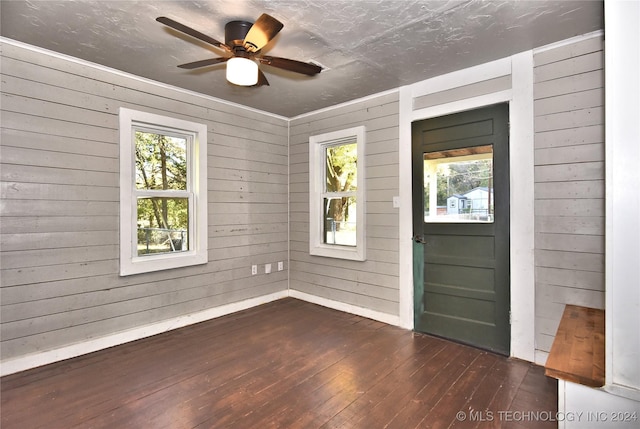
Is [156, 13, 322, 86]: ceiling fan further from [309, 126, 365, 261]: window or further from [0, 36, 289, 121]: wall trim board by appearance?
[309, 126, 365, 261]: window

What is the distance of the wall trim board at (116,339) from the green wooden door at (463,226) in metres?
2.19

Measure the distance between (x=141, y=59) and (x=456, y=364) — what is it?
368 centimetres

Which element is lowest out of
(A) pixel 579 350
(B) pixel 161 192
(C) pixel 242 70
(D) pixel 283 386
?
(D) pixel 283 386

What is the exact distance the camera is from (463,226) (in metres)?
3.01

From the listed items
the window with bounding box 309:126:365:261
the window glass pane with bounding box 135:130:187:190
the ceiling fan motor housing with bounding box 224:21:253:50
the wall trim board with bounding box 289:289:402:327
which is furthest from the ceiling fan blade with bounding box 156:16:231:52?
the wall trim board with bounding box 289:289:402:327

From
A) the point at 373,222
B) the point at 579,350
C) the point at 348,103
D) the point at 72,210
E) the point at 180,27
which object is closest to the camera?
the point at 579,350

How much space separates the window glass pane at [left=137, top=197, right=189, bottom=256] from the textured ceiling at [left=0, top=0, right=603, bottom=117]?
4.15 ft

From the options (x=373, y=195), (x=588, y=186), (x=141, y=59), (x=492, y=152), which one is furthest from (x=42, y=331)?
(x=588, y=186)

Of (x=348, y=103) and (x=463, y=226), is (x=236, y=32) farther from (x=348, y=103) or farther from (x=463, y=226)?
(x=463, y=226)

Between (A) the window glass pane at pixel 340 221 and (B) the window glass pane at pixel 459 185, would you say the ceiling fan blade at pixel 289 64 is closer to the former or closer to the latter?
(B) the window glass pane at pixel 459 185

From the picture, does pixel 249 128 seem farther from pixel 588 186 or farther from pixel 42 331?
pixel 588 186

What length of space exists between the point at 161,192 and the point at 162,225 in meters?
0.35

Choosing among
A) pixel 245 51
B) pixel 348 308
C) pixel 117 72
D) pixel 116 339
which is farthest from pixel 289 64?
pixel 116 339

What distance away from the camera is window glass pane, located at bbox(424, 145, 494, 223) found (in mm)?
2898
